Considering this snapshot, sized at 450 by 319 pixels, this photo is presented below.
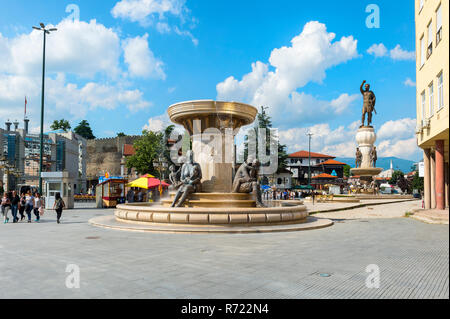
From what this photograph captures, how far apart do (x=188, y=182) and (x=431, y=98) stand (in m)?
14.4

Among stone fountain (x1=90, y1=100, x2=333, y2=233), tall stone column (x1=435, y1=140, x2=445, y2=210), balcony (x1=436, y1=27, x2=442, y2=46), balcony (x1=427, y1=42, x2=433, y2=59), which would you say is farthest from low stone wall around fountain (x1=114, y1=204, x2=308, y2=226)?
balcony (x1=427, y1=42, x2=433, y2=59)

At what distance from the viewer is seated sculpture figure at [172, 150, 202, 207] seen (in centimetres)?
1388

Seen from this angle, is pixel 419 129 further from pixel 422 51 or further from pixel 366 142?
pixel 366 142

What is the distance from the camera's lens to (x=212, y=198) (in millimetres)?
14359

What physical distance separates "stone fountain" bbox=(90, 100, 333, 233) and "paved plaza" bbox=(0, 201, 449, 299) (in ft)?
3.71

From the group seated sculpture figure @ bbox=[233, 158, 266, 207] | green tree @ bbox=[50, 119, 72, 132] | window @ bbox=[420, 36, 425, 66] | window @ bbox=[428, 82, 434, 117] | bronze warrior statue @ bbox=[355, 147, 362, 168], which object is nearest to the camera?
seated sculpture figure @ bbox=[233, 158, 266, 207]

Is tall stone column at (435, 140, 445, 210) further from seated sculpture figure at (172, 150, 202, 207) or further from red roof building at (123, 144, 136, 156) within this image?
red roof building at (123, 144, 136, 156)

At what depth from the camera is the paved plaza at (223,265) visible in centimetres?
502

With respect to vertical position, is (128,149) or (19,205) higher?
(128,149)

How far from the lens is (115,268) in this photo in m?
6.50

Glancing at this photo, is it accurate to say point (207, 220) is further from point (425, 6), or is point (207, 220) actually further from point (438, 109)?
point (425, 6)

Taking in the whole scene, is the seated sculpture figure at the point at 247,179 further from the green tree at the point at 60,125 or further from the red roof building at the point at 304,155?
the red roof building at the point at 304,155

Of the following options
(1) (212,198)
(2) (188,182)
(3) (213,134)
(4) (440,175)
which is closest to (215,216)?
(1) (212,198)
